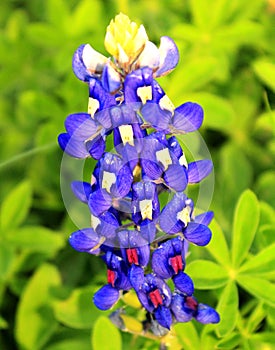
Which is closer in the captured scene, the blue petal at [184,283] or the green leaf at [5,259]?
the blue petal at [184,283]

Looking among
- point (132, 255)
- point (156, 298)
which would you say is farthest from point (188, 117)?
point (156, 298)

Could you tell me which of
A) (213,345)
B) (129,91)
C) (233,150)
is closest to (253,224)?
(213,345)

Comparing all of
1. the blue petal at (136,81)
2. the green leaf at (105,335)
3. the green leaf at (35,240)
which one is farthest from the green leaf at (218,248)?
the green leaf at (35,240)

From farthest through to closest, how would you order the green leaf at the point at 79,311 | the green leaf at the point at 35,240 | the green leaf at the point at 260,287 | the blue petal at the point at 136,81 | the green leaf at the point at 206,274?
the green leaf at the point at 35,240 → the green leaf at the point at 79,311 → the green leaf at the point at 206,274 → the green leaf at the point at 260,287 → the blue petal at the point at 136,81

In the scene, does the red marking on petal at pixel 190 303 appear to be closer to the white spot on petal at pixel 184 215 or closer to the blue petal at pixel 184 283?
the blue petal at pixel 184 283

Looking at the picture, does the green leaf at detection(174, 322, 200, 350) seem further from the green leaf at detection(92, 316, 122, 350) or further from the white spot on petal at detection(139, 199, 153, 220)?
the white spot on petal at detection(139, 199, 153, 220)

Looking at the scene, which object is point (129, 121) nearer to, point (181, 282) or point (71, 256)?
point (181, 282)

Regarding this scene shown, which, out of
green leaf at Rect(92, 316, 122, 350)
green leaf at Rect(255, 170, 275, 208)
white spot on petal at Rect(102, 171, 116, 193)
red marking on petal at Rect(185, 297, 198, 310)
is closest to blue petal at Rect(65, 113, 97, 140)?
white spot on petal at Rect(102, 171, 116, 193)
